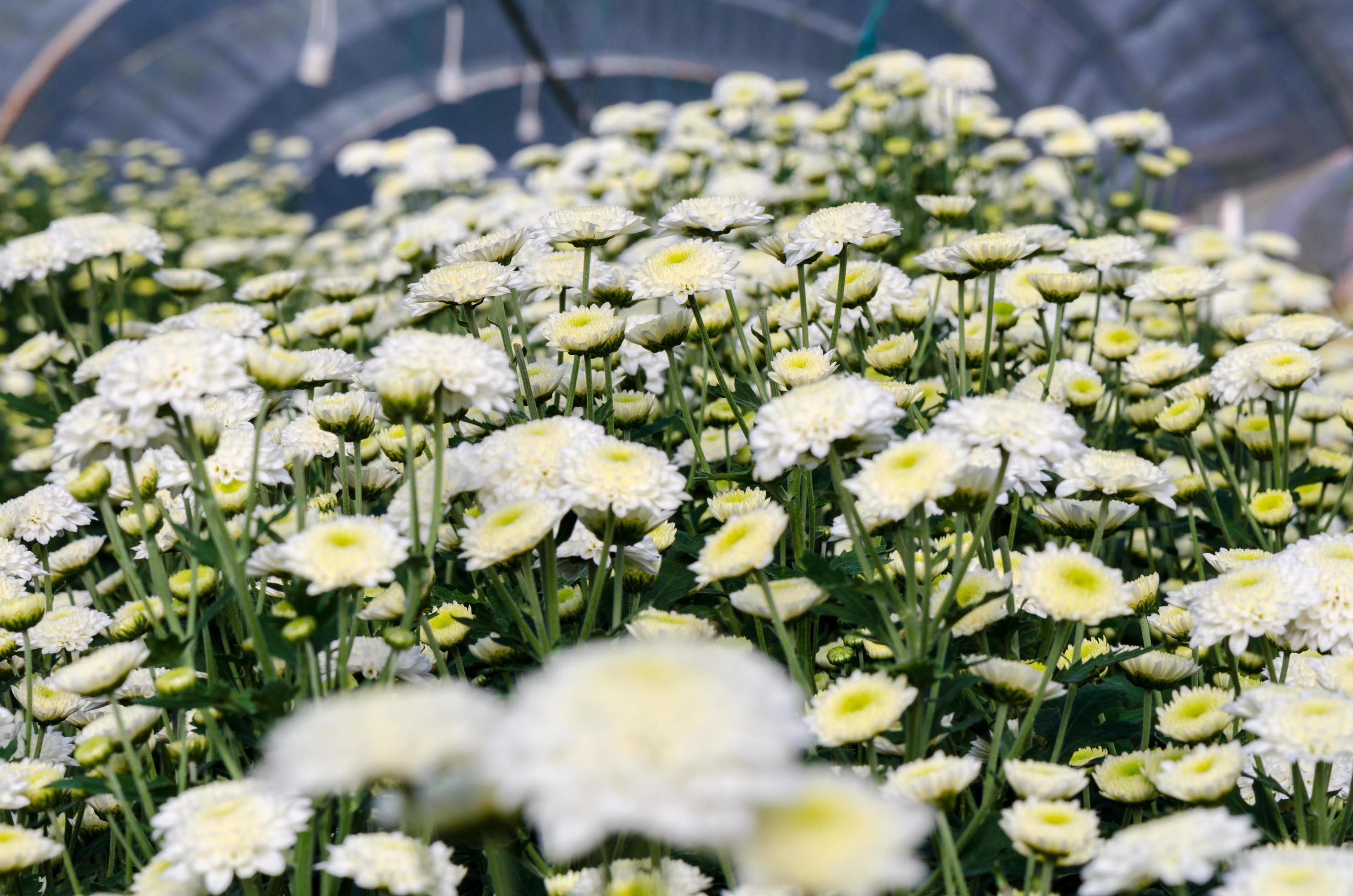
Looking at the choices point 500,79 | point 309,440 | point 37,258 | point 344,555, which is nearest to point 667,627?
point 344,555

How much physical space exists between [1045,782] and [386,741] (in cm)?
60

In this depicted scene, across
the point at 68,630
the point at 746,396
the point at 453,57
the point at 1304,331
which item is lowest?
the point at 68,630

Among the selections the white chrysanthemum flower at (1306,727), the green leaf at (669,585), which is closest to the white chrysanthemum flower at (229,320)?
the green leaf at (669,585)

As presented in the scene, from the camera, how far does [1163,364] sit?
A: 5.57 feet

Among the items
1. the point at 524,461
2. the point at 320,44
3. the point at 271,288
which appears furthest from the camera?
the point at 320,44

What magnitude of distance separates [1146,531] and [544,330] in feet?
3.17

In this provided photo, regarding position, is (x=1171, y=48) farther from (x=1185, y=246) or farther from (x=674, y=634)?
(x=674, y=634)

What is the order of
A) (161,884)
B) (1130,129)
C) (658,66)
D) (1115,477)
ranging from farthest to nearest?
1. (658,66)
2. (1130,129)
3. (1115,477)
4. (161,884)

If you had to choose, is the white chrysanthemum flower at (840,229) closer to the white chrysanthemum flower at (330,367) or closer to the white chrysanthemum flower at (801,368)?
the white chrysanthemum flower at (801,368)

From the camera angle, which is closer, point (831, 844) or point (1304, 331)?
point (831, 844)

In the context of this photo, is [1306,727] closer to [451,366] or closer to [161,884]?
[451,366]

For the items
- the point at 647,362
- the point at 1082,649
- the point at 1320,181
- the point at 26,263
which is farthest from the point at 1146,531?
the point at 1320,181

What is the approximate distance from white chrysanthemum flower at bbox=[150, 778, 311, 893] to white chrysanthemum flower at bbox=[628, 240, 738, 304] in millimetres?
776

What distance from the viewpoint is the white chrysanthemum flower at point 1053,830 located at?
34.2 inches
